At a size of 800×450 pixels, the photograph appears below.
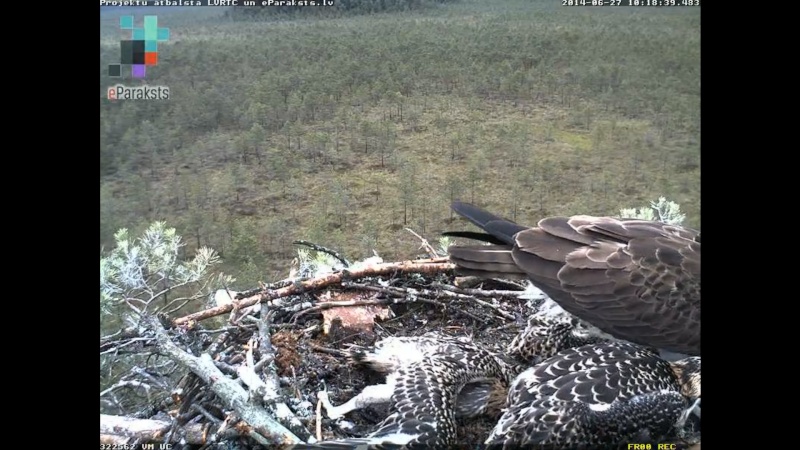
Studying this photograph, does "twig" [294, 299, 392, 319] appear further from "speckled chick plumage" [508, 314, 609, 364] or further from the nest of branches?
"speckled chick plumage" [508, 314, 609, 364]

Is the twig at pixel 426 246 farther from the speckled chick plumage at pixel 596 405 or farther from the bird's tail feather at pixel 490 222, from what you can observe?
the speckled chick plumage at pixel 596 405

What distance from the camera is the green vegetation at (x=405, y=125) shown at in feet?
10.0

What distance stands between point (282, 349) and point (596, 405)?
1.30 metres

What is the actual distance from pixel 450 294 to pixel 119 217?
156 cm

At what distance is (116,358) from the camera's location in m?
3.00

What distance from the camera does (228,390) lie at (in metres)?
2.69

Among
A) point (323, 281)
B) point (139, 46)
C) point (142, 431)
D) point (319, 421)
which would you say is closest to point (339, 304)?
point (323, 281)

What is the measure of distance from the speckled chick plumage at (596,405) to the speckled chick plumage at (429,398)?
0.62 feet

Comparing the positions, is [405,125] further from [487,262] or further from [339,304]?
[339,304]

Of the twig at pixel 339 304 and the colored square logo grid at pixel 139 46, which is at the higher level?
the colored square logo grid at pixel 139 46

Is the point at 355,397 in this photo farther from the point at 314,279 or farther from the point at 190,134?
the point at 190,134

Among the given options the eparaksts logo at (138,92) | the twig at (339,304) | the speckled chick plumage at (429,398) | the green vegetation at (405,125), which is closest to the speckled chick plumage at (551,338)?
the speckled chick plumage at (429,398)

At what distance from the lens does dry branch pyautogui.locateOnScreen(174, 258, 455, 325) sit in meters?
3.12
